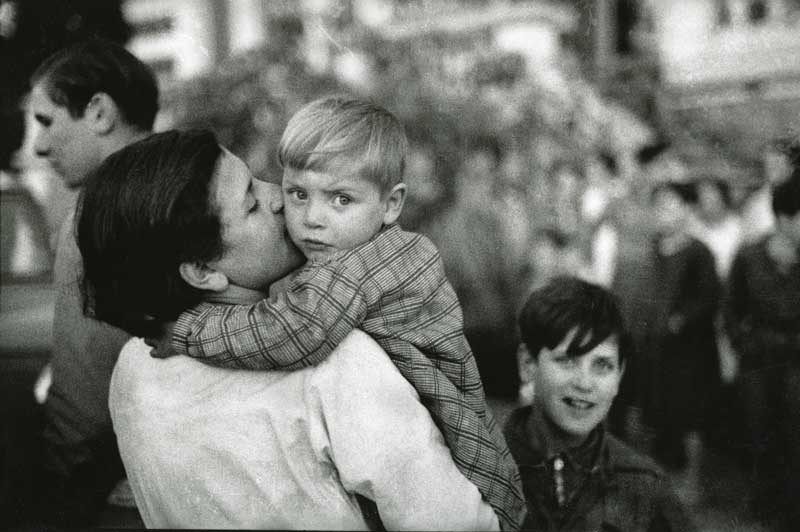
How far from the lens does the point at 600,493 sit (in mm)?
1817

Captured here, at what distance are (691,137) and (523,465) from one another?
2505mm

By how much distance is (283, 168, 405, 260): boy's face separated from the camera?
1455mm

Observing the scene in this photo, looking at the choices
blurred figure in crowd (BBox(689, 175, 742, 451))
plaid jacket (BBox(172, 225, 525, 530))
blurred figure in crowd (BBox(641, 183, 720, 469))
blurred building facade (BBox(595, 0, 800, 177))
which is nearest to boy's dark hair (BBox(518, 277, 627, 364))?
plaid jacket (BBox(172, 225, 525, 530))

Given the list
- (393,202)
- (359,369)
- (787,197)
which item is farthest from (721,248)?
(359,369)

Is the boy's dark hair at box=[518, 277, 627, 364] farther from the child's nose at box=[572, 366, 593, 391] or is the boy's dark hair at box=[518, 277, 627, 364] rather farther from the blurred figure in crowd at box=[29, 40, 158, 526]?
the blurred figure in crowd at box=[29, 40, 158, 526]

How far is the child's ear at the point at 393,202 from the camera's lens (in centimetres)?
153

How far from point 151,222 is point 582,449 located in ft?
3.77

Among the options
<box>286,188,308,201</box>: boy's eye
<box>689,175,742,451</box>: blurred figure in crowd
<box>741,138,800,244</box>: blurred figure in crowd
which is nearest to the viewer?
<box>286,188,308,201</box>: boy's eye

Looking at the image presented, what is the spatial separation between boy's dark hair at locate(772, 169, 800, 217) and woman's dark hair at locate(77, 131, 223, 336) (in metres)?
2.06

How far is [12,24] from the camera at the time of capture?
7.50ft

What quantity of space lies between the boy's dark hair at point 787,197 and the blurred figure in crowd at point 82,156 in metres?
2.15

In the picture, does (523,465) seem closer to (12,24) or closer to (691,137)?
(12,24)

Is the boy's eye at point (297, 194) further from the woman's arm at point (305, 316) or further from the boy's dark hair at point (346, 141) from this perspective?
the woman's arm at point (305, 316)

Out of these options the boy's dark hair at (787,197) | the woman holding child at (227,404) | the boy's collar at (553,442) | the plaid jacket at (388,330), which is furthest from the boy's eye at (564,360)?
the boy's dark hair at (787,197)
